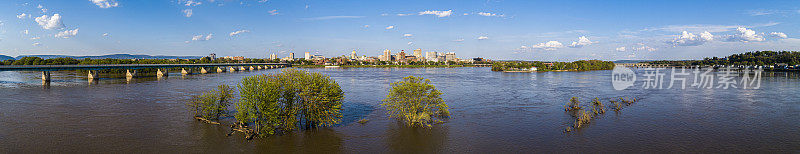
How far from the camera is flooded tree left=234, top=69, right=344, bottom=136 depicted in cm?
1764

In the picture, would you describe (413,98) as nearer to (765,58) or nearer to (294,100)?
(294,100)

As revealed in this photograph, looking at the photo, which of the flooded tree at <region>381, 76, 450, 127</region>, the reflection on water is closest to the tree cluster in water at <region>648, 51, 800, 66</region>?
the reflection on water

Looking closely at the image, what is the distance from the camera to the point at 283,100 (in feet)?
62.0

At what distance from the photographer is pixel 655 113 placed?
1073 inches

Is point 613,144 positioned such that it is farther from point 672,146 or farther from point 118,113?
point 118,113

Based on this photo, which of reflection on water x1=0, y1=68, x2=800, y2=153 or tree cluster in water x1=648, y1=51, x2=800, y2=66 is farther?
tree cluster in water x1=648, y1=51, x2=800, y2=66

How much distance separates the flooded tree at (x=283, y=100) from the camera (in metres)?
17.6

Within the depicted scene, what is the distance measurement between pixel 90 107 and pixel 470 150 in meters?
29.0
